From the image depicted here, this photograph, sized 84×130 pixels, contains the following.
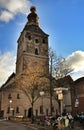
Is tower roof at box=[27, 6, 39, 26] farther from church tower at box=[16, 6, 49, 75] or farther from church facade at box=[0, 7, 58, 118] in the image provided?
church tower at box=[16, 6, 49, 75]

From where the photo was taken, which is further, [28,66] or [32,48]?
[32,48]

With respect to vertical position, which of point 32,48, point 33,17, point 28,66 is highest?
point 33,17

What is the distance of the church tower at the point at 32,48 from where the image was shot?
237ft

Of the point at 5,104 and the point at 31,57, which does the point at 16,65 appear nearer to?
the point at 31,57

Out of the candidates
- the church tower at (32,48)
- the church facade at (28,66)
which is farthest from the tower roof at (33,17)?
the church tower at (32,48)

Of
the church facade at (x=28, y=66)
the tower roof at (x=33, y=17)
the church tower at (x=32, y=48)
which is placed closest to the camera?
the church facade at (x=28, y=66)

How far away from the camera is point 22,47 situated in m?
76.5

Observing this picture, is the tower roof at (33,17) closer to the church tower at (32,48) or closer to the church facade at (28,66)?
the church facade at (28,66)

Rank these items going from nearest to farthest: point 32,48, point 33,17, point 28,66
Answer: point 28,66, point 32,48, point 33,17

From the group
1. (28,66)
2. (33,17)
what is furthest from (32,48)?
(33,17)

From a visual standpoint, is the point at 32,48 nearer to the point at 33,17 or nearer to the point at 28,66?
the point at 28,66

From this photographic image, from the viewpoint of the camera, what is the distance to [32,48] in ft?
247

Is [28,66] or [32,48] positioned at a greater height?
[32,48]

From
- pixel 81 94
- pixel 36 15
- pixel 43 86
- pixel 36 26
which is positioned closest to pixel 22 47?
pixel 36 26
